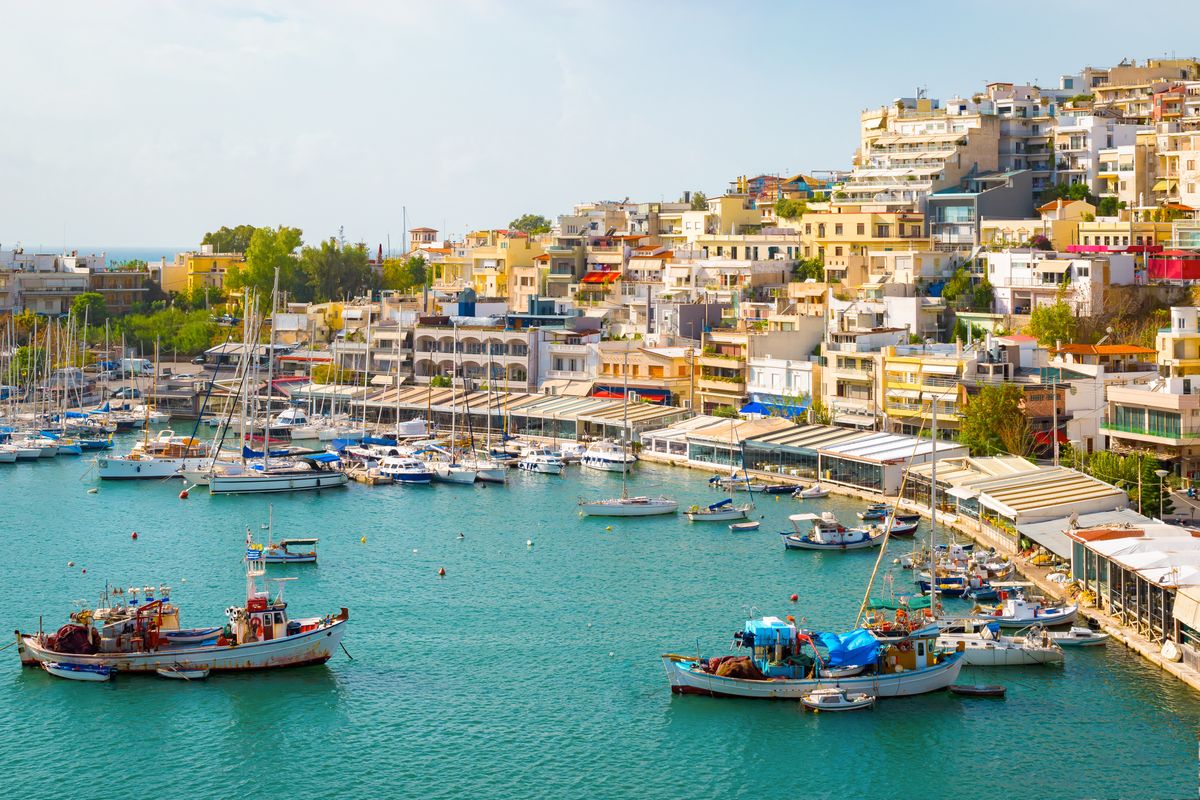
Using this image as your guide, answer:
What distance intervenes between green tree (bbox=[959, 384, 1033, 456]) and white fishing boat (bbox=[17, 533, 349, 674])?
82.2 ft

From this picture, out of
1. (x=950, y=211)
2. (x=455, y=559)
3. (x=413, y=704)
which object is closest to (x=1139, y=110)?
(x=950, y=211)

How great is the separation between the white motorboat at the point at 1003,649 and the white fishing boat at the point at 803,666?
135 cm

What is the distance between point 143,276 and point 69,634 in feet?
258

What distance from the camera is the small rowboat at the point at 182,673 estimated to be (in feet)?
108

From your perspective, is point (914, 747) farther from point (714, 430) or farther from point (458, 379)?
point (458, 379)

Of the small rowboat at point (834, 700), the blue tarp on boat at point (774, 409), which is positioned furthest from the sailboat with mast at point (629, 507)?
the small rowboat at point (834, 700)

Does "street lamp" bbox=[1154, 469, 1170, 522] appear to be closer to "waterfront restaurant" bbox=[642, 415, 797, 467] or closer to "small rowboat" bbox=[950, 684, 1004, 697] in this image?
"small rowboat" bbox=[950, 684, 1004, 697]

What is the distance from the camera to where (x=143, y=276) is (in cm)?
10856

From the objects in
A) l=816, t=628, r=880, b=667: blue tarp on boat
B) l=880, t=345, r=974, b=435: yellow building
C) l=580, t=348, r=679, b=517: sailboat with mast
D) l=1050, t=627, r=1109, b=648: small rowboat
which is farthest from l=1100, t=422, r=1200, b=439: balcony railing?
l=816, t=628, r=880, b=667: blue tarp on boat

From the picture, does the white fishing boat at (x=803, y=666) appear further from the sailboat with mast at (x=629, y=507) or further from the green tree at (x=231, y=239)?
the green tree at (x=231, y=239)

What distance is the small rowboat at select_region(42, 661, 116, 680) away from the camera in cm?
3291

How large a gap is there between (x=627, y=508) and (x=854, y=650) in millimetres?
19727

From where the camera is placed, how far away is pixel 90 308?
10131cm

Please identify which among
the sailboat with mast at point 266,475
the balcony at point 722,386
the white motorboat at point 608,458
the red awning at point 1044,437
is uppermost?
→ the balcony at point 722,386
